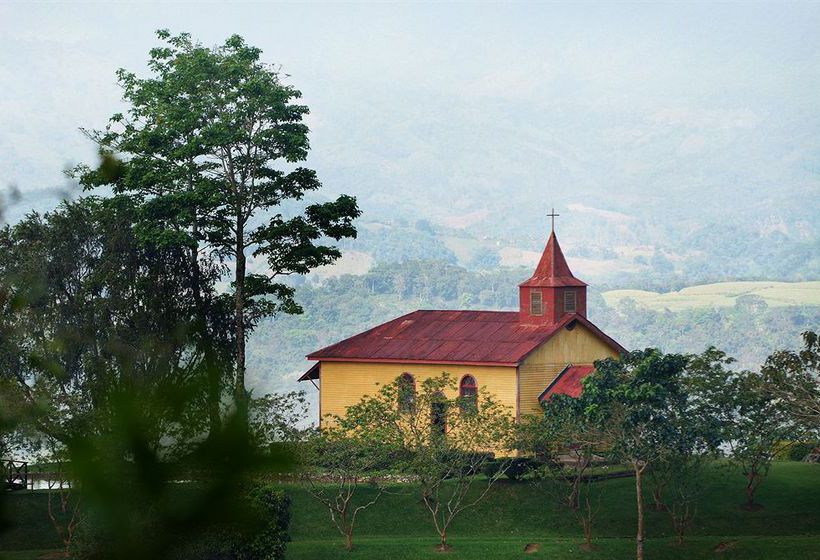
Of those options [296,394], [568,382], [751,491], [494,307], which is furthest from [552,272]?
[494,307]

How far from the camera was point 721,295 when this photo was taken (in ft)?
544

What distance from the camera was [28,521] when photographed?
30.0 m

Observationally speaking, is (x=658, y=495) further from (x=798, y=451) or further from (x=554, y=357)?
(x=798, y=451)

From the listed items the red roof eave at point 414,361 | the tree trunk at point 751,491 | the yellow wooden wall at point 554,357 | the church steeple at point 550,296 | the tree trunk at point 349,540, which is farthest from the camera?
the church steeple at point 550,296

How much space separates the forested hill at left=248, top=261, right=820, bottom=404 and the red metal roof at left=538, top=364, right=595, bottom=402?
234 feet

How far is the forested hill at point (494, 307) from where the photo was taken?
125 m

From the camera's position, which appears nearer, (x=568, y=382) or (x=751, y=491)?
(x=751, y=491)

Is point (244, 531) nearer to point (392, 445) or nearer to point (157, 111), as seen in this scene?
point (392, 445)

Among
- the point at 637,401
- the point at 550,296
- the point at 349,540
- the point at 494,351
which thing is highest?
the point at 550,296

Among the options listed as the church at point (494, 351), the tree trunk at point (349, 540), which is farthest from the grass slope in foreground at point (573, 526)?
the church at point (494, 351)

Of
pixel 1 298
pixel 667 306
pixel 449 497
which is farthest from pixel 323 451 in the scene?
pixel 667 306

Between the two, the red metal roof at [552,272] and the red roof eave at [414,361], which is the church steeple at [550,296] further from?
the red roof eave at [414,361]

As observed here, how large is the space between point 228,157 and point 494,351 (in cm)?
945

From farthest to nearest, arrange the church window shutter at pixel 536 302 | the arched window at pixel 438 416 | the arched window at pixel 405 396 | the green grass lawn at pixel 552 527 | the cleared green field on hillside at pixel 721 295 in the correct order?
1. the cleared green field on hillside at pixel 721 295
2. the church window shutter at pixel 536 302
3. the arched window at pixel 405 396
4. the arched window at pixel 438 416
5. the green grass lawn at pixel 552 527
